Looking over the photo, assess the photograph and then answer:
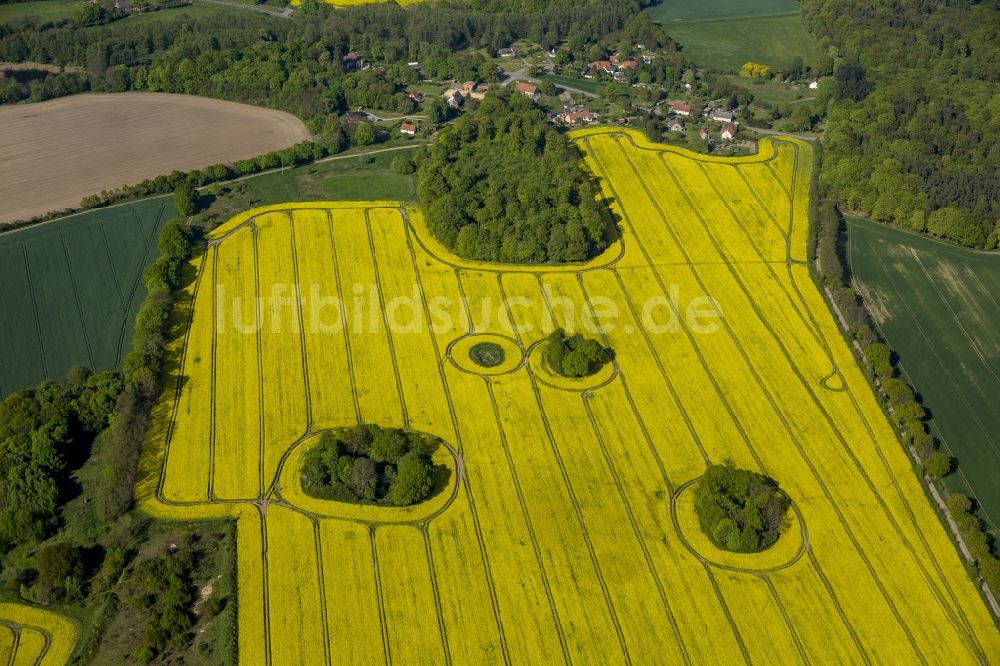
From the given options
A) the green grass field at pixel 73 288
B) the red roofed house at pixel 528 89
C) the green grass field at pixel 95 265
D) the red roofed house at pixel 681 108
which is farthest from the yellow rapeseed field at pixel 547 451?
the red roofed house at pixel 528 89

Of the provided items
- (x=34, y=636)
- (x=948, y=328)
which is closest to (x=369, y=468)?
(x=34, y=636)

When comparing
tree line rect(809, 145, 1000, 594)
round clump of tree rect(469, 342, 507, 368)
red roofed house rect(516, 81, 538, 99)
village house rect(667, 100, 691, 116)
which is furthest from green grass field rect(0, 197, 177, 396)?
village house rect(667, 100, 691, 116)

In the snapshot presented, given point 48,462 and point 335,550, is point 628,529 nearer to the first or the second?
point 335,550

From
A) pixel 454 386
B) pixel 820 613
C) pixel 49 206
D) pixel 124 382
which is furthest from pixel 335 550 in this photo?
pixel 49 206

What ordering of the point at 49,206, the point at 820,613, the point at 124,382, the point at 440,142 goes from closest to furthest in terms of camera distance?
the point at 820,613, the point at 124,382, the point at 49,206, the point at 440,142

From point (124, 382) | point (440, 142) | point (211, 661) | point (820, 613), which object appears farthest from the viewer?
point (440, 142)

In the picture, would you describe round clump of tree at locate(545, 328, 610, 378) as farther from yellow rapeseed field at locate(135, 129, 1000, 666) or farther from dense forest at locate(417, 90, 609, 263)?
dense forest at locate(417, 90, 609, 263)

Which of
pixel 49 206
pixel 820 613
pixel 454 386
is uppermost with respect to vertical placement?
pixel 49 206
